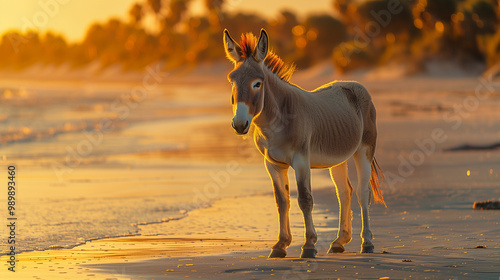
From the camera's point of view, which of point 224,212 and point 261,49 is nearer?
point 261,49

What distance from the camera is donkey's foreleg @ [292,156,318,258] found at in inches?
325

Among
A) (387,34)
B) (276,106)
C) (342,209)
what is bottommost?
(342,209)

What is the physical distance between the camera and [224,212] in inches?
479

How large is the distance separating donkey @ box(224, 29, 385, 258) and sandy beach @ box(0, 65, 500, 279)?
0.45 meters

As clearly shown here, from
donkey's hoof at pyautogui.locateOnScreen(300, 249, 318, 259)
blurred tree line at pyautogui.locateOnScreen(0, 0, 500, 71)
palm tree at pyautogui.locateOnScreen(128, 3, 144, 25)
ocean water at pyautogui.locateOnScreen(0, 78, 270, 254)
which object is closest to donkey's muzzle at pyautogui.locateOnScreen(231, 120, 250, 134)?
donkey's hoof at pyautogui.locateOnScreen(300, 249, 318, 259)

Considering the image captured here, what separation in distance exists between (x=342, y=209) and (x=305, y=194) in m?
1.37

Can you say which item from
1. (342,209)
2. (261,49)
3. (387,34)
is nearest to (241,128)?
(261,49)

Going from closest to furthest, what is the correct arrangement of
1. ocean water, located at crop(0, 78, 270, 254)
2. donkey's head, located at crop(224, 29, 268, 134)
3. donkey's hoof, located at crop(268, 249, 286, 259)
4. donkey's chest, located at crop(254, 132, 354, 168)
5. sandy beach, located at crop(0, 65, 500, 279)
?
donkey's head, located at crop(224, 29, 268, 134) → sandy beach, located at crop(0, 65, 500, 279) → donkey's chest, located at crop(254, 132, 354, 168) → donkey's hoof, located at crop(268, 249, 286, 259) → ocean water, located at crop(0, 78, 270, 254)

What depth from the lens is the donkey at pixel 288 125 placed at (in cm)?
809

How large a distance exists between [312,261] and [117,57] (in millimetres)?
167935

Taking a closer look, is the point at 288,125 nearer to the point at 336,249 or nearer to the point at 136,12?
the point at 336,249

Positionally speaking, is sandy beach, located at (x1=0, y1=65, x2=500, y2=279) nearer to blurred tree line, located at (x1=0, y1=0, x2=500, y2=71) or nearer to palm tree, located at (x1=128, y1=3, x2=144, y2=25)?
blurred tree line, located at (x1=0, y1=0, x2=500, y2=71)

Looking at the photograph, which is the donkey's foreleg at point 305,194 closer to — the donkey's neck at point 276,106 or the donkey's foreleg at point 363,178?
the donkey's neck at point 276,106

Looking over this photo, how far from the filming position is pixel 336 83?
10000 millimetres
